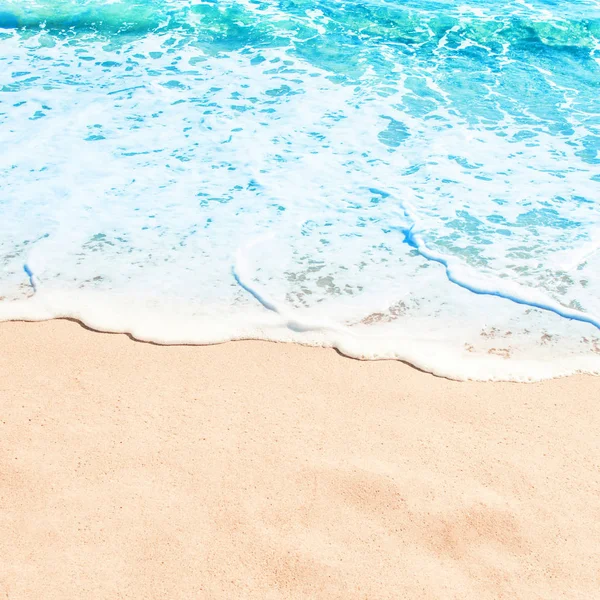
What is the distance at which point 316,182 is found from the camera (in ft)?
20.7

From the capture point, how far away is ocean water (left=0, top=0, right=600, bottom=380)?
4535 mm

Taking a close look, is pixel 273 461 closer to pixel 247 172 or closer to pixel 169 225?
pixel 169 225

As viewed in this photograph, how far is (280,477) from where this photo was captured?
338 centimetres

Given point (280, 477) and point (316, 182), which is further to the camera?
point (316, 182)

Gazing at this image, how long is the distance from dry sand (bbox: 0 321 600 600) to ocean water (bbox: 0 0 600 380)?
11.9 inches

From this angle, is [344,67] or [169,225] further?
[344,67]

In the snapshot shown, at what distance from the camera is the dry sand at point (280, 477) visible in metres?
2.93

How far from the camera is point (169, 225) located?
5.56 metres

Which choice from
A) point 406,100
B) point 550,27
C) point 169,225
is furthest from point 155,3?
point 169,225

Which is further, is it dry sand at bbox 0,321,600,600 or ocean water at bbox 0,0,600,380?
ocean water at bbox 0,0,600,380

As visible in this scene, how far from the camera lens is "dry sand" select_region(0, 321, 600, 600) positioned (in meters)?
2.93

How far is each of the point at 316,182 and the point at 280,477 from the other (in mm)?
3585

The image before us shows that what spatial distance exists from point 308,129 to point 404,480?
16.3 ft

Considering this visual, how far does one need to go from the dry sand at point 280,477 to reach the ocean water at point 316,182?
302 millimetres
